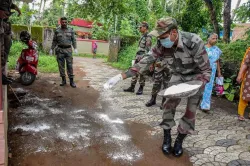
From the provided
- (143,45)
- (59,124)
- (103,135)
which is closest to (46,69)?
(143,45)

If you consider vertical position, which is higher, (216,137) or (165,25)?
(165,25)

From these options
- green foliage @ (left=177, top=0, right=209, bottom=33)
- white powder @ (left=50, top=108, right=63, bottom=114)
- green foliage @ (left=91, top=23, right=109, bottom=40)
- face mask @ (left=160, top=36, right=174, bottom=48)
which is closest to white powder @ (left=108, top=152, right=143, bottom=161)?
face mask @ (left=160, top=36, right=174, bottom=48)

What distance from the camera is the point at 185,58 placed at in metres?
2.94

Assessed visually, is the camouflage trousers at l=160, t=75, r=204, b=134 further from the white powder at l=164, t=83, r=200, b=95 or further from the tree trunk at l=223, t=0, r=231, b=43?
the tree trunk at l=223, t=0, r=231, b=43

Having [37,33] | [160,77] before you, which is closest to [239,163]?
[160,77]

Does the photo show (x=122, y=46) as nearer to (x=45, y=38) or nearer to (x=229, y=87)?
(x=45, y=38)

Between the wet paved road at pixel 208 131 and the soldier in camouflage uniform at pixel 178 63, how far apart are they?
1.28ft

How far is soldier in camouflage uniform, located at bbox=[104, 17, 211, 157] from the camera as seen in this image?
110 inches

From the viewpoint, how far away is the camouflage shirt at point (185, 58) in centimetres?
286

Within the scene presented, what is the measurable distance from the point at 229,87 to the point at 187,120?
380 cm

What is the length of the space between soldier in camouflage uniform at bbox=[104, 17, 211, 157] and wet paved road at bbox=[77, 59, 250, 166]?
0.39 meters

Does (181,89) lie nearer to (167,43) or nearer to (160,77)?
(167,43)

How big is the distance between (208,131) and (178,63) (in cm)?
153

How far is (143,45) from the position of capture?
19.4 feet
